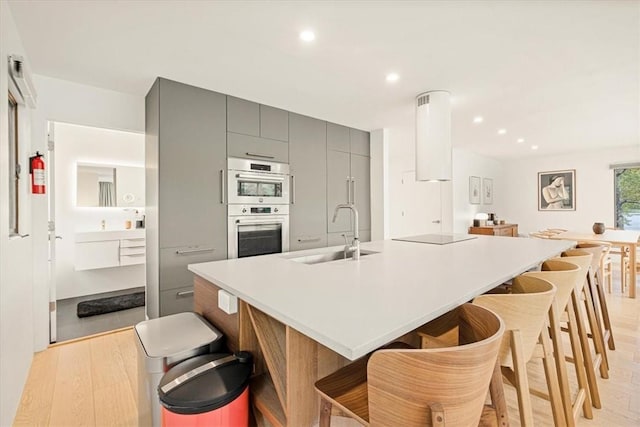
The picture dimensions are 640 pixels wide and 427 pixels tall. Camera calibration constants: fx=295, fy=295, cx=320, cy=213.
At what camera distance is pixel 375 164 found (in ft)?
13.8

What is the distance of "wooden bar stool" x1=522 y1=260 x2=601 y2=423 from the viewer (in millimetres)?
1381

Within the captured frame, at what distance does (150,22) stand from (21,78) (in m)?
0.87

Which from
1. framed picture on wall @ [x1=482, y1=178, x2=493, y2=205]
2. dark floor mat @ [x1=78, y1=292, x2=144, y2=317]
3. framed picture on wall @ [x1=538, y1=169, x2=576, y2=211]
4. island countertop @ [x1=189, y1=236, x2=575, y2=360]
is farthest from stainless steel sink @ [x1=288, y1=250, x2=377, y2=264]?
framed picture on wall @ [x1=538, y1=169, x2=576, y2=211]

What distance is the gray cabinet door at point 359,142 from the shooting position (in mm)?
4047

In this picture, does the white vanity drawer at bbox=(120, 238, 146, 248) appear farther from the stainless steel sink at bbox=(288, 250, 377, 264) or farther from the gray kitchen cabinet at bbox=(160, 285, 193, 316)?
the stainless steel sink at bbox=(288, 250, 377, 264)

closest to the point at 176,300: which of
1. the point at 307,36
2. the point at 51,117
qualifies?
the point at 51,117

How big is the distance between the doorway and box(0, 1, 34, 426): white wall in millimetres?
1418

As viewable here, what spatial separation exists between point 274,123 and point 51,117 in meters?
1.91

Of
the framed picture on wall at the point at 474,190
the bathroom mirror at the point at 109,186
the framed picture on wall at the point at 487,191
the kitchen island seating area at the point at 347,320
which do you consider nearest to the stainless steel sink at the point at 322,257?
the kitchen island seating area at the point at 347,320

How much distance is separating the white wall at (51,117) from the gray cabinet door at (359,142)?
262 cm

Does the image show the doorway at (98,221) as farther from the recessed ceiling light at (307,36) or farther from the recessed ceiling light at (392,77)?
the recessed ceiling light at (392,77)

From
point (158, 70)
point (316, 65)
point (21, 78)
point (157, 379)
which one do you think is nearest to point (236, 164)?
point (158, 70)

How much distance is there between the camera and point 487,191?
6.62 meters

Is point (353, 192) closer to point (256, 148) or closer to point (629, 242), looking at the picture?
point (256, 148)
